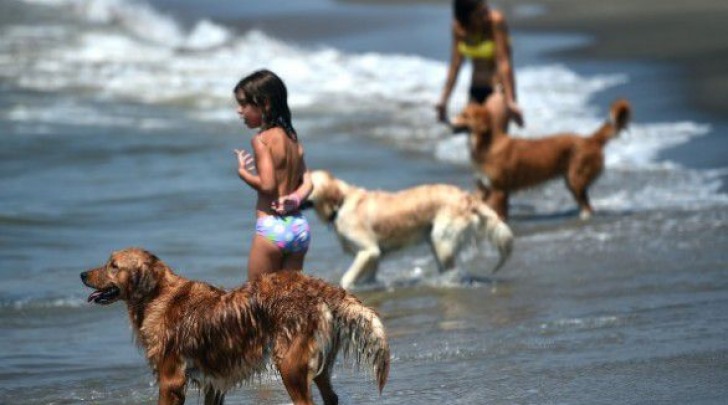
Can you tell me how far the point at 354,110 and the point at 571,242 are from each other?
9.68 metres

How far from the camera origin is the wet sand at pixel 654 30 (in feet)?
64.2

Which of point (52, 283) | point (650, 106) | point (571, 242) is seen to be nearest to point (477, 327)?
point (571, 242)

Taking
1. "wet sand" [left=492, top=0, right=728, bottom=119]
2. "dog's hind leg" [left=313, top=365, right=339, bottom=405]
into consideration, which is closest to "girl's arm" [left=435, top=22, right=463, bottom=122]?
"wet sand" [left=492, top=0, right=728, bottom=119]

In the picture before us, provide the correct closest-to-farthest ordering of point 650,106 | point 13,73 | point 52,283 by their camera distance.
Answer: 1. point 52,283
2. point 650,106
3. point 13,73

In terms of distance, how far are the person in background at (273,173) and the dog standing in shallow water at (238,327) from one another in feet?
3.04

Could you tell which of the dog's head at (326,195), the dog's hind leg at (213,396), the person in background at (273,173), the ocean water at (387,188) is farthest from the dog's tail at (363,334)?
the dog's head at (326,195)

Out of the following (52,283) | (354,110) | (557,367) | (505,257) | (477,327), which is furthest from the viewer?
(354,110)

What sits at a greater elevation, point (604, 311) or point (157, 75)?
point (604, 311)

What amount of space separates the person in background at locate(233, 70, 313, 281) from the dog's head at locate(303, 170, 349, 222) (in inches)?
108

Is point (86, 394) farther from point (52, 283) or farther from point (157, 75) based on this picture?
point (157, 75)

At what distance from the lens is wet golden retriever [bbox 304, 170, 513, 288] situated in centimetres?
1057

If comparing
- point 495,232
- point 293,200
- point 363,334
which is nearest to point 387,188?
point 495,232

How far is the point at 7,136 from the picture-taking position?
19.2 m

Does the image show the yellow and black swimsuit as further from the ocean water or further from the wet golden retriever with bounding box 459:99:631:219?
the ocean water
